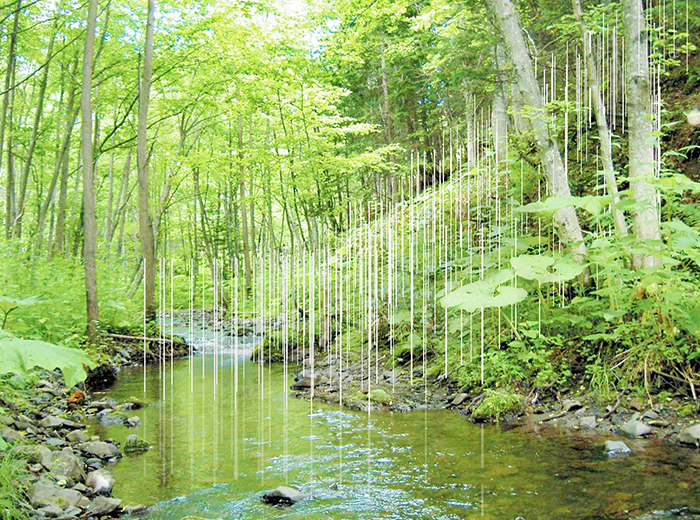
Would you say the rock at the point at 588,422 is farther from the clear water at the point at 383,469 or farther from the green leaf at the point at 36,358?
the green leaf at the point at 36,358

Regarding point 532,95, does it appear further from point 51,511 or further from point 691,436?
point 51,511

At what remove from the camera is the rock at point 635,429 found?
4754 mm

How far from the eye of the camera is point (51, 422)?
5391 mm

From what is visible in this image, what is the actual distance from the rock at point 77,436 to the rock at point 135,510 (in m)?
1.76

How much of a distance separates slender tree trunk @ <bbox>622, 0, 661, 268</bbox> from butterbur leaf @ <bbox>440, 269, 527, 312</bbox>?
4.92 ft

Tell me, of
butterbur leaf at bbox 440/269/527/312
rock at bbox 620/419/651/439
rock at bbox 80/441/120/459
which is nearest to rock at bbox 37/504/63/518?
rock at bbox 80/441/120/459

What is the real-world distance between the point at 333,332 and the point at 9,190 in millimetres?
10080

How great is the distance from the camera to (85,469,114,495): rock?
3.93 meters

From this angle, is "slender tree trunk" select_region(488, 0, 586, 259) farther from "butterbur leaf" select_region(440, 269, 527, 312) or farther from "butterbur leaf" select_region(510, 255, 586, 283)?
"butterbur leaf" select_region(440, 269, 527, 312)

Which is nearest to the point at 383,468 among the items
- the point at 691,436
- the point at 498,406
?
the point at 498,406

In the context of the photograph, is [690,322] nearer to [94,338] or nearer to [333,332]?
[333,332]

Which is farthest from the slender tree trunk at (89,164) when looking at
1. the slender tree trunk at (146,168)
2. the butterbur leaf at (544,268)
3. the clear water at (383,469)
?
the butterbur leaf at (544,268)

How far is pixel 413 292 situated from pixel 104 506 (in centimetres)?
573

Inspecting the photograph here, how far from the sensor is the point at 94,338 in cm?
898
